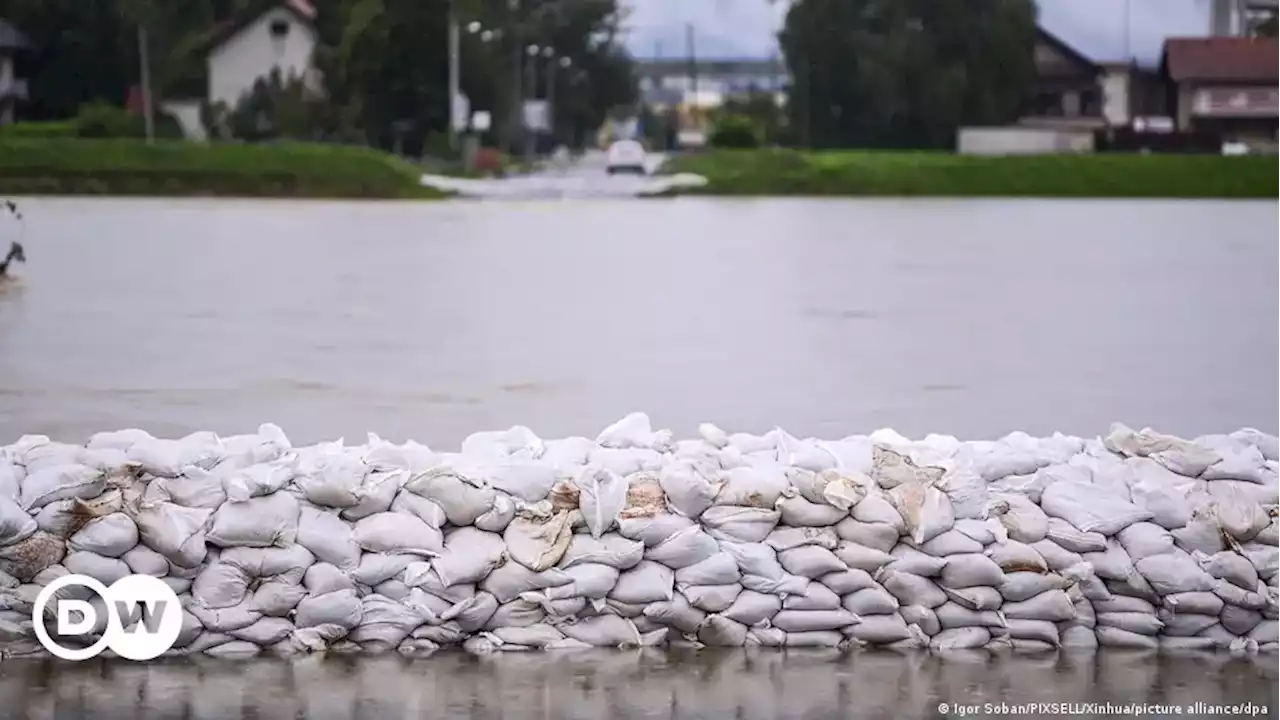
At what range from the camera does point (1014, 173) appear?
13.6ft

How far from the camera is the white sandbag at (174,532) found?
9.61ft

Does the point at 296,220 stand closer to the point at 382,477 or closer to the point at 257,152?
the point at 257,152

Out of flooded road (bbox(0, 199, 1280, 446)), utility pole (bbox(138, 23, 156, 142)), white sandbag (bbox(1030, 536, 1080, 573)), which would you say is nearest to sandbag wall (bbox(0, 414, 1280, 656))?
white sandbag (bbox(1030, 536, 1080, 573))

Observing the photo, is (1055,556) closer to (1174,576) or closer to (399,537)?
(1174,576)

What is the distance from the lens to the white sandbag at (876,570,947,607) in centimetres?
301

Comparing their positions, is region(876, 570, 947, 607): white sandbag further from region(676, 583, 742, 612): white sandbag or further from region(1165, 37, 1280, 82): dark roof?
region(1165, 37, 1280, 82): dark roof

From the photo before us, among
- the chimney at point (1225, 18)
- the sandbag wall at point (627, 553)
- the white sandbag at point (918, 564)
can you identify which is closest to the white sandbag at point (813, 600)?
the sandbag wall at point (627, 553)

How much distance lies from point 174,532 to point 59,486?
8.9 inches

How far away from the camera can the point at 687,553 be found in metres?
3.00

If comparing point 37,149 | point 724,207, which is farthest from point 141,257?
point 724,207

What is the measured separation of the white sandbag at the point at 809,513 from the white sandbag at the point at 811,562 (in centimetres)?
5

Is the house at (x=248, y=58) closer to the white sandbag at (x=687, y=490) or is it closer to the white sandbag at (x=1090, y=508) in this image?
the white sandbag at (x=687, y=490)

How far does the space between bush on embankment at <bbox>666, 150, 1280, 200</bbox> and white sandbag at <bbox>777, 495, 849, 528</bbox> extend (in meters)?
1.36

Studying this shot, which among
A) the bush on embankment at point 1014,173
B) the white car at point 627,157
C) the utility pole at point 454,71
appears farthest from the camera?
the utility pole at point 454,71
